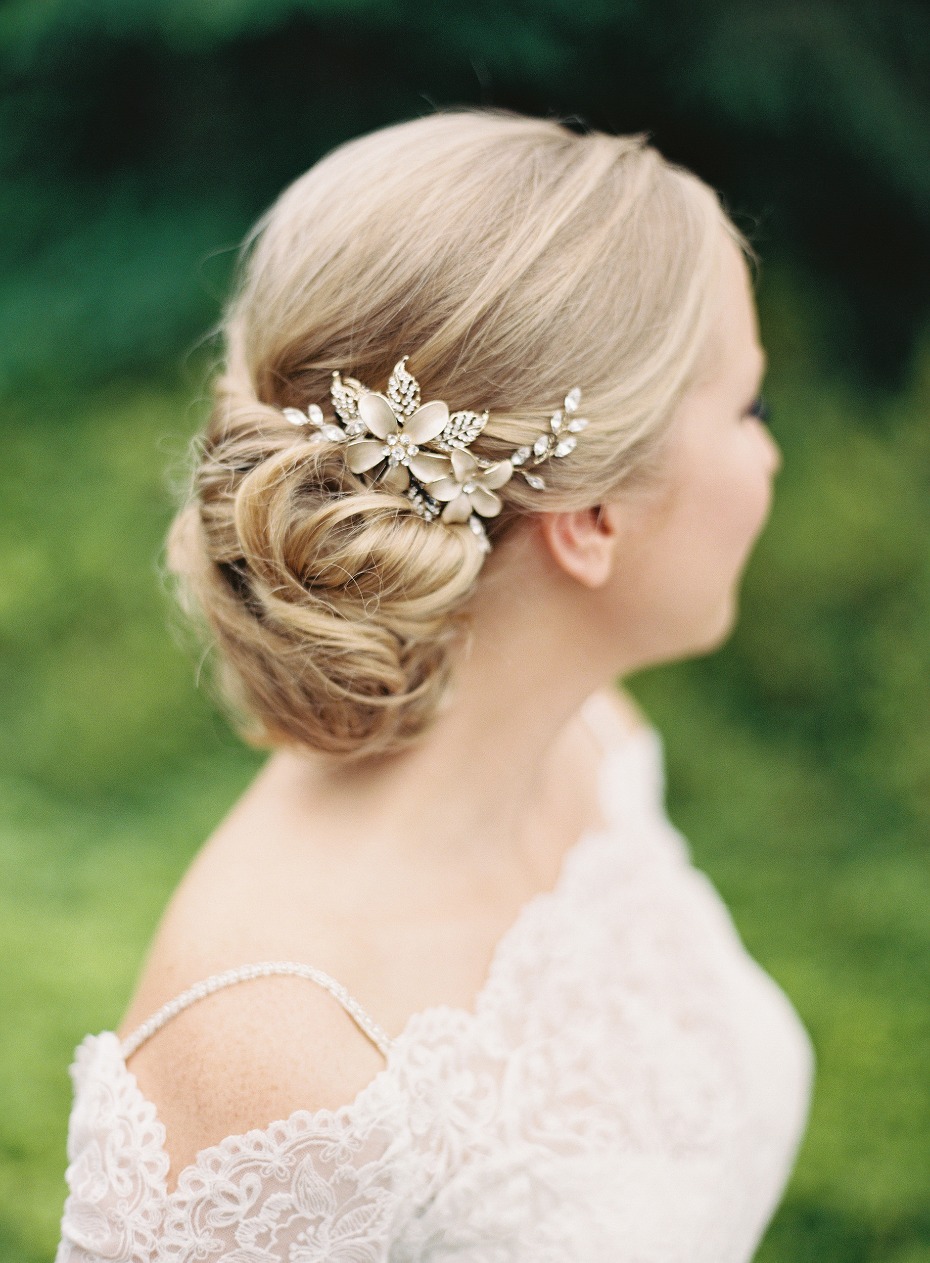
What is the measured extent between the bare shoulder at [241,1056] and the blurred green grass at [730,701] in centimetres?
163

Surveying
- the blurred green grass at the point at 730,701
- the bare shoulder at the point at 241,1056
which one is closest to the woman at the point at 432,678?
the bare shoulder at the point at 241,1056

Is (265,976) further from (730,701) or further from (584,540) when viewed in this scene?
(730,701)

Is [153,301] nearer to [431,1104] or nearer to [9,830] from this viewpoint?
[9,830]

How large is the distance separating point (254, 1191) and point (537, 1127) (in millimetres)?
397

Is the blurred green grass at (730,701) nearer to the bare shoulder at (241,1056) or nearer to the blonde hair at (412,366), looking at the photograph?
the bare shoulder at (241,1056)

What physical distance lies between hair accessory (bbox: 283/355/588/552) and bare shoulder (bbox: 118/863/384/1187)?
0.60m

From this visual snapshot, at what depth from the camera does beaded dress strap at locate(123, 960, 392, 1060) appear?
1.29 m

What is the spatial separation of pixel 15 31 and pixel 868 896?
11.9ft

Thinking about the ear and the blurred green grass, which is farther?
the blurred green grass

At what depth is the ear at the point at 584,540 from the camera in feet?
4.69

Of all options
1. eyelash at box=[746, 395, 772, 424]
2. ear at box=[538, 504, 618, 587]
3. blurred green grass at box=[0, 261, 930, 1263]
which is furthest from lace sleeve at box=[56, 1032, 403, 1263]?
blurred green grass at box=[0, 261, 930, 1263]

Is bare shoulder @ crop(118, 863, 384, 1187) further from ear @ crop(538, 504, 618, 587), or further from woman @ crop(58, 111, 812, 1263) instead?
ear @ crop(538, 504, 618, 587)

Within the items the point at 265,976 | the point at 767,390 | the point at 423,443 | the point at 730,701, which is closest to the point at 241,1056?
the point at 265,976

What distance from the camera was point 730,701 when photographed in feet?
12.1
